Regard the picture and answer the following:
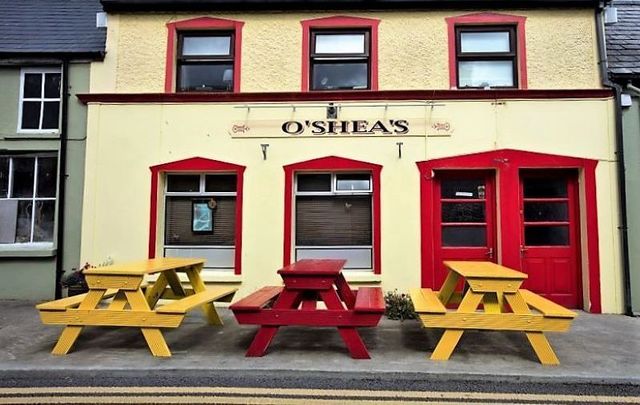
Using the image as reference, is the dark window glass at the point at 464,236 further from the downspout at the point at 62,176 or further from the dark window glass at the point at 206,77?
the downspout at the point at 62,176

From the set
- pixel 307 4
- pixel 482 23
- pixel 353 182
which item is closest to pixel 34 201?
pixel 353 182

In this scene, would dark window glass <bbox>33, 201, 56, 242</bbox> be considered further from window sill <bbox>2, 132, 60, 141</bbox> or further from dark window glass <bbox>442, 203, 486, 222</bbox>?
dark window glass <bbox>442, 203, 486, 222</bbox>


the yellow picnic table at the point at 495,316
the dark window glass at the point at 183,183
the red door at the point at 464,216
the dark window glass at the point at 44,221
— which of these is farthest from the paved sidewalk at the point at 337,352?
the dark window glass at the point at 183,183

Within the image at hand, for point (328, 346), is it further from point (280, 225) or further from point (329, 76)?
point (329, 76)

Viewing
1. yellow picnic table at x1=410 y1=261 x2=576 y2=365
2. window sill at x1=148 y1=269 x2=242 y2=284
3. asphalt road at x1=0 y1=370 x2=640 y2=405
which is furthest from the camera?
window sill at x1=148 y1=269 x2=242 y2=284

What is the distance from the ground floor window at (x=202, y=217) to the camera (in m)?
7.60

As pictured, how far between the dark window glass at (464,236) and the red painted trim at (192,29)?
4.56 meters

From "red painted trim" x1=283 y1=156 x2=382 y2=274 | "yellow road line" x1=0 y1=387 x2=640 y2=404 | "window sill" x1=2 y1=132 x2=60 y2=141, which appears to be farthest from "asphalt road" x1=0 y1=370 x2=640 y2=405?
"window sill" x1=2 y1=132 x2=60 y2=141

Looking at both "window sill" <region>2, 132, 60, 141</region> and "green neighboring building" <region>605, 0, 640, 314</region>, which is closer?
"green neighboring building" <region>605, 0, 640, 314</region>

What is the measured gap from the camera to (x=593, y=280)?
700 centimetres

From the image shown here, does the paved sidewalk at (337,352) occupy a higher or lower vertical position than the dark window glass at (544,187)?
lower

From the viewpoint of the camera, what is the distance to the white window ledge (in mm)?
7648

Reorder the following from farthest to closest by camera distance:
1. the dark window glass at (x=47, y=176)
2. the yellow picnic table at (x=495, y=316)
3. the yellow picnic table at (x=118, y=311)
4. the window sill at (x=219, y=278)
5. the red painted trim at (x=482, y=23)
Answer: the dark window glass at (x=47, y=176), the red painted trim at (x=482, y=23), the window sill at (x=219, y=278), the yellow picnic table at (x=118, y=311), the yellow picnic table at (x=495, y=316)

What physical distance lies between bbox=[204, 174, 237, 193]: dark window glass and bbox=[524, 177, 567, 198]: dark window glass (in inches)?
195
